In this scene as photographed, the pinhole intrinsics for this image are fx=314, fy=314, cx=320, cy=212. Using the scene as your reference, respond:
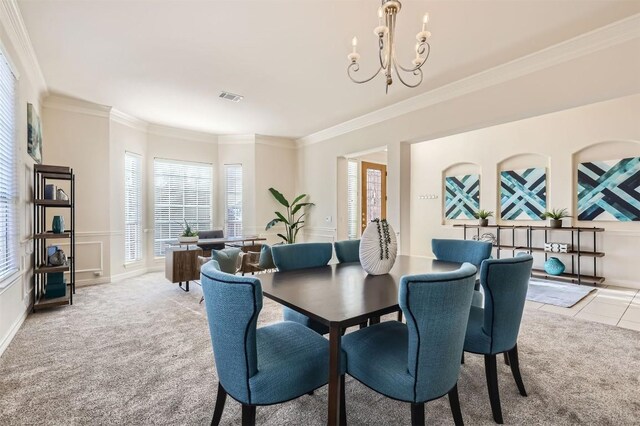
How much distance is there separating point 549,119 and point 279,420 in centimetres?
640

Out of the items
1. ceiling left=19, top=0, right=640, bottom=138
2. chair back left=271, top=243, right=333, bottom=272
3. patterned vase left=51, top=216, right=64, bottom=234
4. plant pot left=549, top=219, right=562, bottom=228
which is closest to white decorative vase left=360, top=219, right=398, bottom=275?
chair back left=271, top=243, right=333, bottom=272

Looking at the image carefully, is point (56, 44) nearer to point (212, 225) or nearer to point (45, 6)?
point (45, 6)

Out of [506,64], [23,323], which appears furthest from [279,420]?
[506,64]

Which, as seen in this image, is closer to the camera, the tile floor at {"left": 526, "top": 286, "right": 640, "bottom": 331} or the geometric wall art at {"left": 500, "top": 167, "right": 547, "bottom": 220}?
the tile floor at {"left": 526, "top": 286, "right": 640, "bottom": 331}

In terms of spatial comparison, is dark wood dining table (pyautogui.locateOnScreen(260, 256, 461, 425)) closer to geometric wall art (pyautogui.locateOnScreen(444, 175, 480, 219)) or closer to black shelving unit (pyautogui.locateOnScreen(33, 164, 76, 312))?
black shelving unit (pyautogui.locateOnScreen(33, 164, 76, 312))

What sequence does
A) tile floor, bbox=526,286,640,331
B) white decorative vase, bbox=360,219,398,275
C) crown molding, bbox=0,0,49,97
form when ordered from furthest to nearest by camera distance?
1. tile floor, bbox=526,286,640,331
2. crown molding, bbox=0,0,49,97
3. white decorative vase, bbox=360,219,398,275

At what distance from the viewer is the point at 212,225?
23.2 feet

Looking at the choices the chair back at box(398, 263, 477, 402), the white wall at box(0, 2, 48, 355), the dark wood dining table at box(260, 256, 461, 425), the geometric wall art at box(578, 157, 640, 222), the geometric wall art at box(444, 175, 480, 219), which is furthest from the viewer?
the geometric wall art at box(444, 175, 480, 219)

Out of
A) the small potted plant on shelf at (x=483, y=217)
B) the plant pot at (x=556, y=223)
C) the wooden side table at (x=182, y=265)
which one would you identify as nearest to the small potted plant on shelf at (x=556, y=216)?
the plant pot at (x=556, y=223)

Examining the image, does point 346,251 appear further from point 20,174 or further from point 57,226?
point 57,226

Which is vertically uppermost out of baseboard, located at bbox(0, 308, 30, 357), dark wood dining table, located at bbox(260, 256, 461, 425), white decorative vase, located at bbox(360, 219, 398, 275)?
white decorative vase, located at bbox(360, 219, 398, 275)

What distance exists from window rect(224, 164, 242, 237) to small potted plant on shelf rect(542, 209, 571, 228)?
236 inches

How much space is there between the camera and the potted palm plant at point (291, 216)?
6.90 meters

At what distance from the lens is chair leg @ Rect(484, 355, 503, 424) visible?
1.80m
